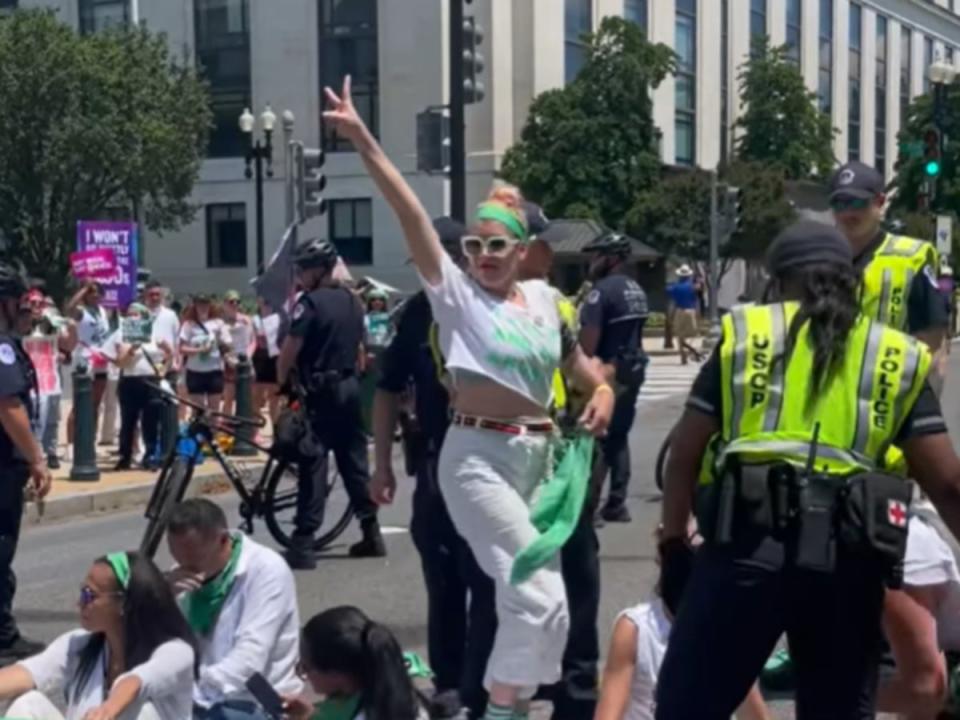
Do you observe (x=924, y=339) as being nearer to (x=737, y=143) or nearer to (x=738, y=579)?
(x=738, y=579)

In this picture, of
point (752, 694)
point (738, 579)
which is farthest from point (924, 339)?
point (738, 579)

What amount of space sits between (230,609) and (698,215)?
42212mm

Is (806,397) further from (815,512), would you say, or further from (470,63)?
(470,63)

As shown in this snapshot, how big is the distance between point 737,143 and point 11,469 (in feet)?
178

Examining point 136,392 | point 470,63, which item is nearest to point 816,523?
point 136,392

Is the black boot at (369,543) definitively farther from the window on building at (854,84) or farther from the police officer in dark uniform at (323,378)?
the window on building at (854,84)

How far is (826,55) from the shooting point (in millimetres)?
71000

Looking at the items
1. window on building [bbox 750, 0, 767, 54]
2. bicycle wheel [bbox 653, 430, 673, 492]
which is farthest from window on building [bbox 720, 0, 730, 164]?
bicycle wheel [bbox 653, 430, 673, 492]

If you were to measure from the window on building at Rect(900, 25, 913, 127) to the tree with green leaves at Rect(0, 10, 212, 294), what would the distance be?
131 feet

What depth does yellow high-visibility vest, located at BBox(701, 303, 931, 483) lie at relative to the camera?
396cm

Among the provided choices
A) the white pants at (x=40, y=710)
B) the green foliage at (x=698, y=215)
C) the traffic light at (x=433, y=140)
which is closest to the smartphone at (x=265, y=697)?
the white pants at (x=40, y=710)

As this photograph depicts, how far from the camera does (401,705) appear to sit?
180 inches

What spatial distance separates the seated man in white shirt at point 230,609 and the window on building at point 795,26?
64268mm

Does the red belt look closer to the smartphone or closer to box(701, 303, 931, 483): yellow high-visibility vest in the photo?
the smartphone
